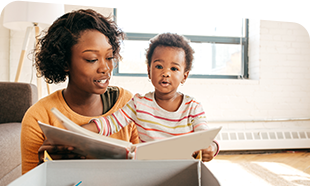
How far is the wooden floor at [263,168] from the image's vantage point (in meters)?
1.88

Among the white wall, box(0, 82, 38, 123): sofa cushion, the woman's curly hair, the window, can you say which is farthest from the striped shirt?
the window

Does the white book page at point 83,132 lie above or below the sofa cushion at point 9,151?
above

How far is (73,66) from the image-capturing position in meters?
0.93

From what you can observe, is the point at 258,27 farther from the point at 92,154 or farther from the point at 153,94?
the point at 92,154

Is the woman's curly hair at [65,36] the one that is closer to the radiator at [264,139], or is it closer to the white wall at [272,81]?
the white wall at [272,81]

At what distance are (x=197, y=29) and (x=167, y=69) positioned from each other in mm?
→ 2318

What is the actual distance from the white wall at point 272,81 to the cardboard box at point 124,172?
8.07 ft

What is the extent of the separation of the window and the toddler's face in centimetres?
202

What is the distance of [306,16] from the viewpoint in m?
2.98

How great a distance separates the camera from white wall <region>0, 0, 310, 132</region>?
2916 millimetres

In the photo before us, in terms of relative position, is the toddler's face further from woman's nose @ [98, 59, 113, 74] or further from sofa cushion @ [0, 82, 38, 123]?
sofa cushion @ [0, 82, 38, 123]

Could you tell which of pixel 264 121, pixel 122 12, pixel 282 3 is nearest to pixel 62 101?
pixel 122 12

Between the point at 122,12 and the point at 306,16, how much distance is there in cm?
246

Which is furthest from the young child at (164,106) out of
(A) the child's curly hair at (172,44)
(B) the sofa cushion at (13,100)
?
(B) the sofa cushion at (13,100)
